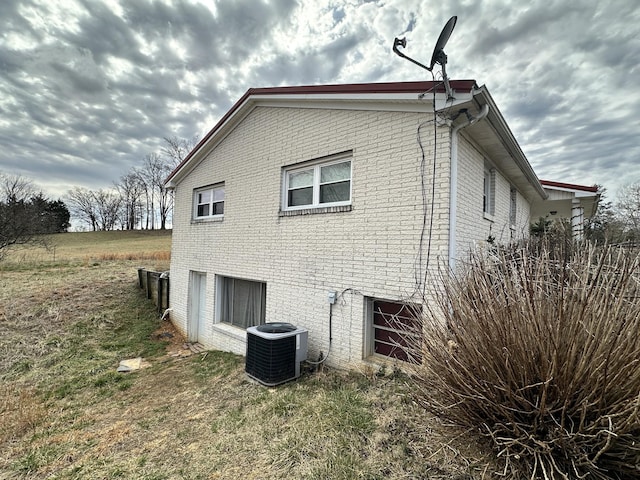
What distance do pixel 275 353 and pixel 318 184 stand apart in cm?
328

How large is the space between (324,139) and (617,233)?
4559mm

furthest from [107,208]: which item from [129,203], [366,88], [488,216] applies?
[488,216]

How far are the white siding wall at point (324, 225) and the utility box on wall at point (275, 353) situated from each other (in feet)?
1.49

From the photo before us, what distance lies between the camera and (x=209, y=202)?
9297mm

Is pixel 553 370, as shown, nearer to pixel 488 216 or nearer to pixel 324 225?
pixel 324 225

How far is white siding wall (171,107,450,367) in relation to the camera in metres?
4.70

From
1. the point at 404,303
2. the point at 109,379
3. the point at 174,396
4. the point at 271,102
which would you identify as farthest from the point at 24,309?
the point at 404,303

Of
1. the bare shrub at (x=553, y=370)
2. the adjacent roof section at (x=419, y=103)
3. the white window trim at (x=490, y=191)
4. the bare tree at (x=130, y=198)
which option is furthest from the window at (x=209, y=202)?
the bare tree at (x=130, y=198)

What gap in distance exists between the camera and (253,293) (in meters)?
7.57

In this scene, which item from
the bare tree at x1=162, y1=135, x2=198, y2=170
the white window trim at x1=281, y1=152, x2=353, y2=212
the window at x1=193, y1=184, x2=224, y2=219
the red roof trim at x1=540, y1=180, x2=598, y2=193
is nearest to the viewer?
the white window trim at x1=281, y1=152, x2=353, y2=212

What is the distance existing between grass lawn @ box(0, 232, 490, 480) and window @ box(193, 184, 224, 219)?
398 centimetres

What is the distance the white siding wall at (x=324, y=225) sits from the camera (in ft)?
15.4

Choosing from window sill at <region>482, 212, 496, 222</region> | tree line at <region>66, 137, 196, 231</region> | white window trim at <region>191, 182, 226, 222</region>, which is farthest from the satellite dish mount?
tree line at <region>66, 137, 196, 231</region>

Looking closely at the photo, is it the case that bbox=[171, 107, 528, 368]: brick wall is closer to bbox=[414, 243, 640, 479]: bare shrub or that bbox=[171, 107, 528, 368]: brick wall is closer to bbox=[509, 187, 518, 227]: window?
bbox=[509, 187, 518, 227]: window
